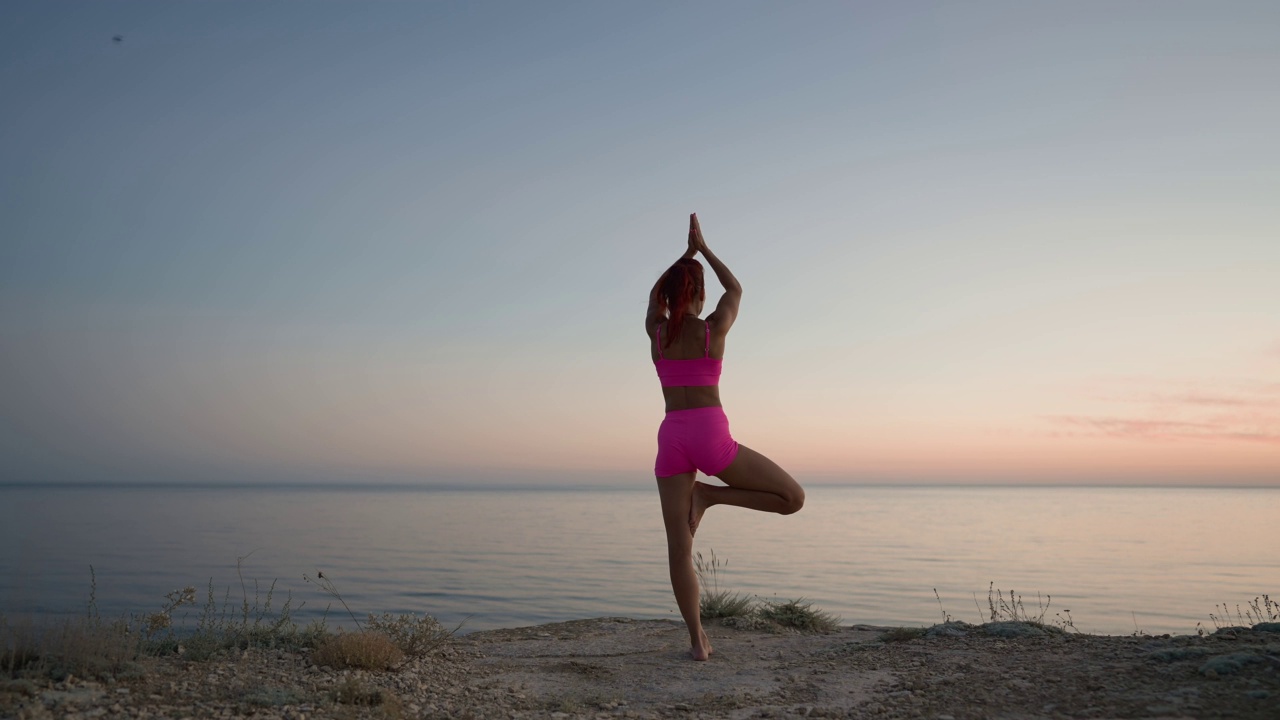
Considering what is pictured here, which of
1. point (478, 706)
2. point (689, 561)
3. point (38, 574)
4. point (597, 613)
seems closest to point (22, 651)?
point (478, 706)

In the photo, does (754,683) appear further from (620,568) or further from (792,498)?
(620,568)

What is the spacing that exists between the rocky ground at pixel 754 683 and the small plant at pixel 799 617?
4.05 ft

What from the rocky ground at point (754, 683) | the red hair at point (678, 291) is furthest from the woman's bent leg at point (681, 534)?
the red hair at point (678, 291)

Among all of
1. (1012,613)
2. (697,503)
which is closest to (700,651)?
(697,503)

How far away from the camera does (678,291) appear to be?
18.9ft

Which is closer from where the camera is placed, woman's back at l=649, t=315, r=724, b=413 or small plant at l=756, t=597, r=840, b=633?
woman's back at l=649, t=315, r=724, b=413

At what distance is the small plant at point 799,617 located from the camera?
25.6 ft

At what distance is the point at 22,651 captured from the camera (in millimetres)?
4383

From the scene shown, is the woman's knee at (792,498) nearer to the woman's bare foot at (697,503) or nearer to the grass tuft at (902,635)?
the woman's bare foot at (697,503)

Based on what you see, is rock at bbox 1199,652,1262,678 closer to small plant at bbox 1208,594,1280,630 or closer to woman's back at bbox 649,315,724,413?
small plant at bbox 1208,594,1280,630

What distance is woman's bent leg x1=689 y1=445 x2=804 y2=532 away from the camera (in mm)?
5758

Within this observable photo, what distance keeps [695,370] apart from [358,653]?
2925 millimetres

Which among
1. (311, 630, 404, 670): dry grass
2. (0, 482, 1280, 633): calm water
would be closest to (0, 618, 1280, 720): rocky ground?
(311, 630, 404, 670): dry grass

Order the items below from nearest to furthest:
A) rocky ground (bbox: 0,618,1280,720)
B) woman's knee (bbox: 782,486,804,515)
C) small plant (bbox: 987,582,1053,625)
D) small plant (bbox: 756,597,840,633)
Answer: rocky ground (bbox: 0,618,1280,720), woman's knee (bbox: 782,486,804,515), small plant (bbox: 987,582,1053,625), small plant (bbox: 756,597,840,633)
